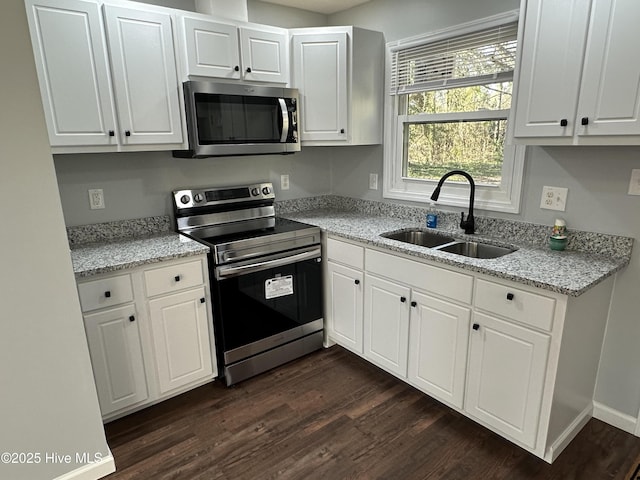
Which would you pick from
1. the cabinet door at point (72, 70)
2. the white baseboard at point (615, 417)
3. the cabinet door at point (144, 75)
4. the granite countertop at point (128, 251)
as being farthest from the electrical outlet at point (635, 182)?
the cabinet door at point (72, 70)

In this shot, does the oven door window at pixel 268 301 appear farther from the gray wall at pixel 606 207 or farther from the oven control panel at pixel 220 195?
the gray wall at pixel 606 207

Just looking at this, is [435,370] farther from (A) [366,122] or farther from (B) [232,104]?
(B) [232,104]

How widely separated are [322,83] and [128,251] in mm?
1638

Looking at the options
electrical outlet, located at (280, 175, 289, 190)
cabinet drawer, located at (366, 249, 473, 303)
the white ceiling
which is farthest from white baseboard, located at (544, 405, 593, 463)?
the white ceiling

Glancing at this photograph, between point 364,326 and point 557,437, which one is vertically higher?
Answer: point 364,326

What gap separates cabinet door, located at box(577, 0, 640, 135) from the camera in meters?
1.52

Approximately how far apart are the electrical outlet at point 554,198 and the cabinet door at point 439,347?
0.75 m

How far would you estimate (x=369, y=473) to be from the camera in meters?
1.81

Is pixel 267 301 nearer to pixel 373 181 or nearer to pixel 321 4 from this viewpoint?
pixel 373 181

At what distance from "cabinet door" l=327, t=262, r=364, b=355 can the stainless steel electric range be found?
98 mm

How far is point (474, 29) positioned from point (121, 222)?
7.93 feet

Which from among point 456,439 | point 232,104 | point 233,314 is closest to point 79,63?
point 232,104

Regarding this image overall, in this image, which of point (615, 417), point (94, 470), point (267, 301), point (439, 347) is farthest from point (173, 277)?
point (615, 417)

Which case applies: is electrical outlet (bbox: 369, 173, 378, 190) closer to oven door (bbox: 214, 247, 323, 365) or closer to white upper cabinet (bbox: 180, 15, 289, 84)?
oven door (bbox: 214, 247, 323, 365)
